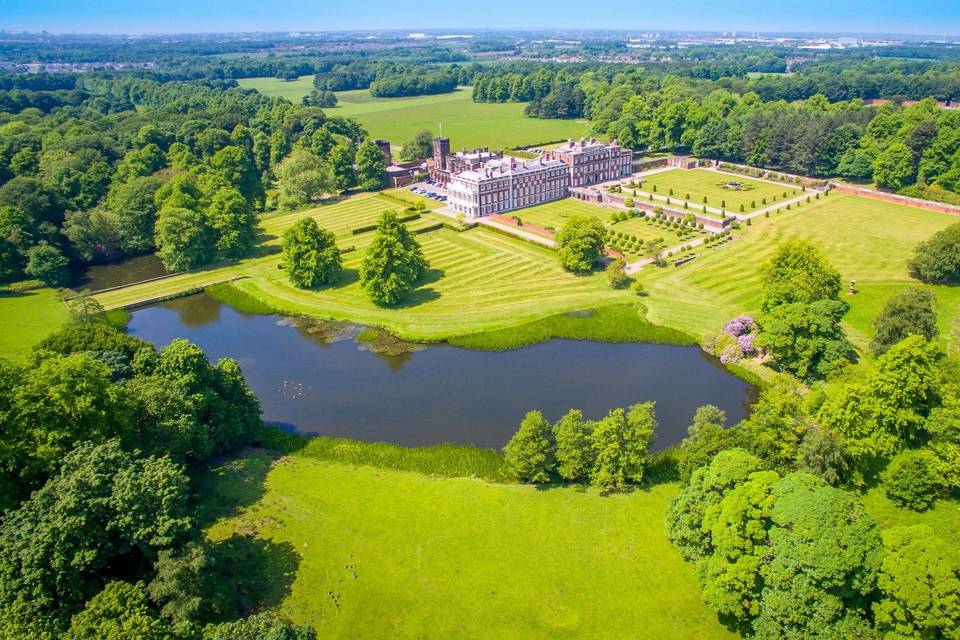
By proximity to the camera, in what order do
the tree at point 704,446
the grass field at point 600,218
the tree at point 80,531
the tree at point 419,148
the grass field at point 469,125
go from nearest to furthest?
the tree at point 80,531
the tree at point 704,446
the grass field at point 600,218
the tree at point 419,148
the grass field at point 469,125

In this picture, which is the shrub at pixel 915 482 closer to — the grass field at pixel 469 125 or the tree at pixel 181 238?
the tree at pixel 181 238

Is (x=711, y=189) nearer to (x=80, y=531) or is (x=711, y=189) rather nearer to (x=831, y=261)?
(x=831, y=261)

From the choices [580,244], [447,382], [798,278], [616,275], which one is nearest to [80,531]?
[447,382]

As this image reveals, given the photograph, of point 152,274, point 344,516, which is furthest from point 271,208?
point 344,516

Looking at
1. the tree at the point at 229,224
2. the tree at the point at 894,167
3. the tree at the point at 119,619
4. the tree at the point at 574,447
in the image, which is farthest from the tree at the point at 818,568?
the tree at the point at 894,167

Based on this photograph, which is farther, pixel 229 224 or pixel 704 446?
pixel 229 224

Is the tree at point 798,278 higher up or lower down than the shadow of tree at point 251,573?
higher up
